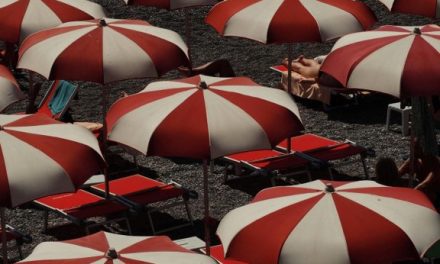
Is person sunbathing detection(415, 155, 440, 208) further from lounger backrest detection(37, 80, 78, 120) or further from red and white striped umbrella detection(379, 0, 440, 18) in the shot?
lounger backrest detection(37, 80, 78, 120)

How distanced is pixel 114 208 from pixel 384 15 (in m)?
9.86

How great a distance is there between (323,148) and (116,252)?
6.76 m

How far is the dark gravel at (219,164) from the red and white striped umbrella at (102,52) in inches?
66.9

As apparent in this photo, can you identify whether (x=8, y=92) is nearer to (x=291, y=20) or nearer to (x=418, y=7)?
(x=291, y=20)

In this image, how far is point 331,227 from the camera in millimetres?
9633

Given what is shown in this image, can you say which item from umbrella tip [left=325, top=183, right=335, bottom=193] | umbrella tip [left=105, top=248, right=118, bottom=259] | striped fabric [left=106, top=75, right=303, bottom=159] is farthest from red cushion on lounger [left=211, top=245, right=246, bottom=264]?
A: umbrella tip [left=105, top=248, right=118, bottom=259]

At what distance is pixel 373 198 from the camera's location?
1015cm

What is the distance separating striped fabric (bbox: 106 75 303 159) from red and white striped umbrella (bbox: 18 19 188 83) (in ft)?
4.28

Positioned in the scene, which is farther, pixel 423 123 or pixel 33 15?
pixel 33 15

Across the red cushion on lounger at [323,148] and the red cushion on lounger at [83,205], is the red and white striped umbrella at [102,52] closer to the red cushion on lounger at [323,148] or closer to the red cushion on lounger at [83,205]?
the red cushion on lounger at [83,205]

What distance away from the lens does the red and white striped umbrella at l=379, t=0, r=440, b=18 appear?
52.9 feet

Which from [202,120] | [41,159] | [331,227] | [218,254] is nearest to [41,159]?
[41,159]

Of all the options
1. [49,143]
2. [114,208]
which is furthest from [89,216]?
[49,143]

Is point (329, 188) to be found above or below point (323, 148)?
above
